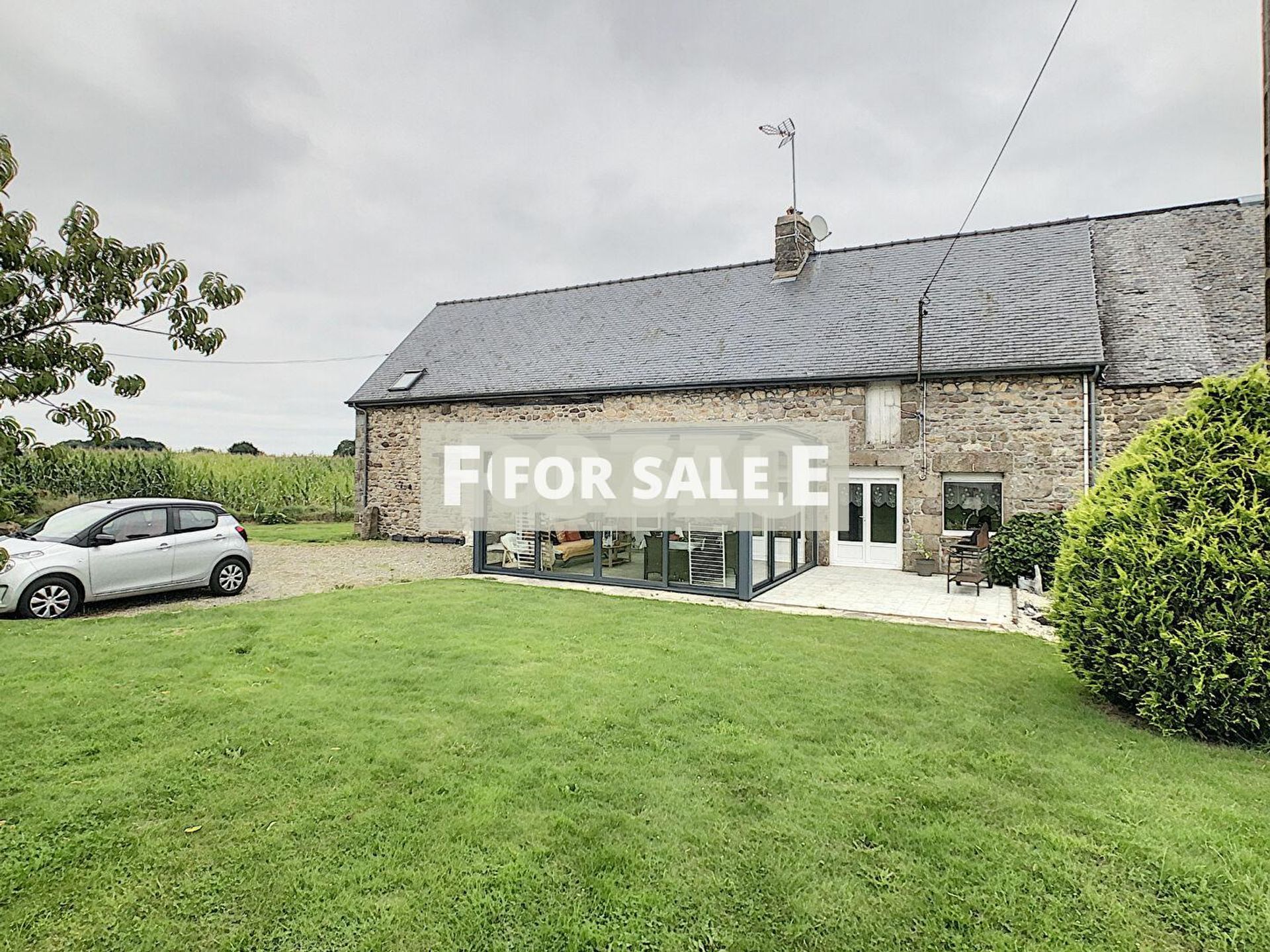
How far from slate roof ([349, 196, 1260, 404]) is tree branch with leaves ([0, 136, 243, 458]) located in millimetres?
11831

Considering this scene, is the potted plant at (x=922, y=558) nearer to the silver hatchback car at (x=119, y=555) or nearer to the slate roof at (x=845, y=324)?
the slate roof at (x=845, y=324)

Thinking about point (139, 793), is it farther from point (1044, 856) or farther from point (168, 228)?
point (168, 228)

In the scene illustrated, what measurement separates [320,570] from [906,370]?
11.8 meters

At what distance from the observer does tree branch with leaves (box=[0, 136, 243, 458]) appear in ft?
8.04

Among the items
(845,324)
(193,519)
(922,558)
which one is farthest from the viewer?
(845,324)

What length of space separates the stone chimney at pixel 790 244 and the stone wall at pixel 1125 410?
777 cm

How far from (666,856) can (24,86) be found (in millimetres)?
5012

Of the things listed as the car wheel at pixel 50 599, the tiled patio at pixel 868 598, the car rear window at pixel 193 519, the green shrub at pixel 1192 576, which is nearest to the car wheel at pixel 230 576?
the car rear window at pixel 193 519

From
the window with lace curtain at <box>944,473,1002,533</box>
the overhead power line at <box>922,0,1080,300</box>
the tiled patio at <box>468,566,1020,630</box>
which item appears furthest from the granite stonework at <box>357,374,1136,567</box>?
the overhead power line at <box>922,0,1080,300</box>

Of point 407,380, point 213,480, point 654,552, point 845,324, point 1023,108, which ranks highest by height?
point 1023,108

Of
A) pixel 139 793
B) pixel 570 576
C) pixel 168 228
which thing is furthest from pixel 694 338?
pixel 139 793

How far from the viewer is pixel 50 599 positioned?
25.7ft

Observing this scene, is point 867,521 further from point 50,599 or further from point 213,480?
point 213,480

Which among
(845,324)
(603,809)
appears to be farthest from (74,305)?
(845,324)
